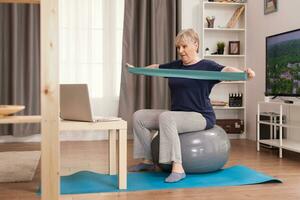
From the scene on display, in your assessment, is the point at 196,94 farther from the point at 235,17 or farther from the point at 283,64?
the point at 235,17

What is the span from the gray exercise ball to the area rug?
38.4 inches

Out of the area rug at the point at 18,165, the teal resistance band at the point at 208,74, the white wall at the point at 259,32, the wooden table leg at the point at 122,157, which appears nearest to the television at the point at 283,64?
the white wall at the point at 259,32

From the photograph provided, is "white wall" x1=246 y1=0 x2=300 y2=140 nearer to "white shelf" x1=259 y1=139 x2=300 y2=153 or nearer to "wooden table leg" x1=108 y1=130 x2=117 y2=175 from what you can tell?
"white shelf" x1=259 y1=139 x2=300 y2=153

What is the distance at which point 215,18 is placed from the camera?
5.48 m

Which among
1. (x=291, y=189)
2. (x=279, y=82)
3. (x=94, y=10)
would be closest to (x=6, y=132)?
(x=94, y=10)

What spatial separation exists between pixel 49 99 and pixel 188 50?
1.86 metres

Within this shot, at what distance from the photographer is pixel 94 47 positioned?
5.14 metres

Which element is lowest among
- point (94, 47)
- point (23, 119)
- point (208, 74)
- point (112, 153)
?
point (112, 153)

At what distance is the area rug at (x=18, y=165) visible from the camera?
9.58 feet

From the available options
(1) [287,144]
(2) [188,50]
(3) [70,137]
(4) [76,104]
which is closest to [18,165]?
(4) [76,104]

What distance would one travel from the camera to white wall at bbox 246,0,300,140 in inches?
176

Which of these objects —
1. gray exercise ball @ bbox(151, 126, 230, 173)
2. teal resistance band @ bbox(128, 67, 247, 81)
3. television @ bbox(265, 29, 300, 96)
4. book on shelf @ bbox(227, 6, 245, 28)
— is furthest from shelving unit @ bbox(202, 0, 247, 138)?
teal resistance band @ bbox(128, 67, 247, 81)

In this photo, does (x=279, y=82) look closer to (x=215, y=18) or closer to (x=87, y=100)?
(x=215, y=18)

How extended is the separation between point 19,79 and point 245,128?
290 centimetres
